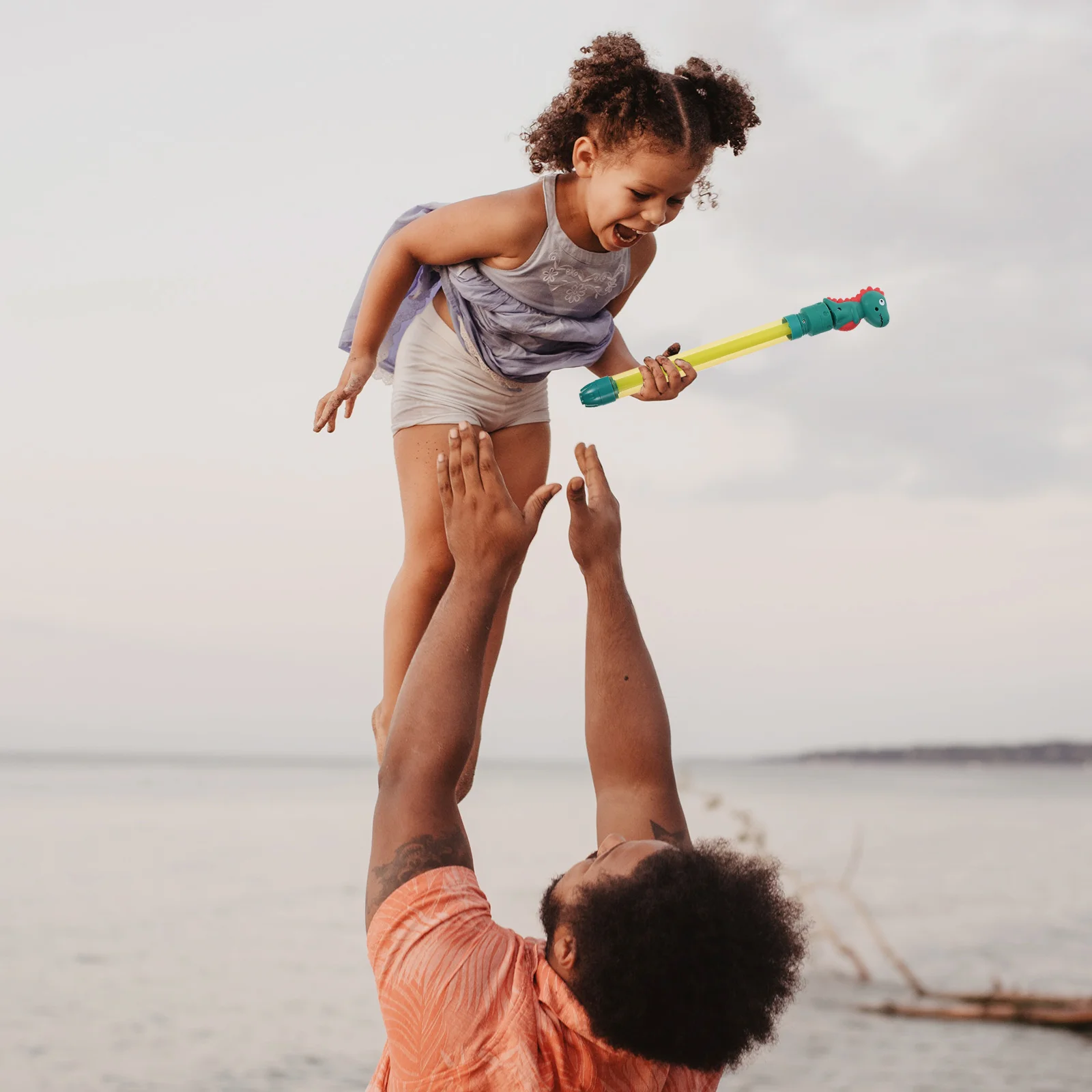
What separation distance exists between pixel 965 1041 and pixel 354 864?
1163 centimetres

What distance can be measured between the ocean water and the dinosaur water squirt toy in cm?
295

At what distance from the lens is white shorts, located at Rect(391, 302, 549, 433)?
8.83ft

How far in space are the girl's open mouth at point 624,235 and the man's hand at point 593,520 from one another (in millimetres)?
411

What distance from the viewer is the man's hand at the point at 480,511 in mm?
2264

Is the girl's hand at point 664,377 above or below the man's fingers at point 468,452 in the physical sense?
above

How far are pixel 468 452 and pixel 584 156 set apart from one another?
665mm

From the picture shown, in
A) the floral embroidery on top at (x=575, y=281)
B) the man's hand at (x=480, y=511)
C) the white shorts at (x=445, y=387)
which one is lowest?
the man's hand at (x=480, y=511)

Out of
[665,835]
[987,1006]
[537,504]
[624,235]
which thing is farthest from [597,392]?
[987,1006]

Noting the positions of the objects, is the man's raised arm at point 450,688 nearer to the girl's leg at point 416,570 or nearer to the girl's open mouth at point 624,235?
the girl's leg at point 416,570

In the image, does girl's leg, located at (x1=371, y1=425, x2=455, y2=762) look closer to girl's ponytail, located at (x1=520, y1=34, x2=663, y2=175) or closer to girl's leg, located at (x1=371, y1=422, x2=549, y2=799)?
girl's leg, located at (x1=371, y1=422, x2=549, y2=799)

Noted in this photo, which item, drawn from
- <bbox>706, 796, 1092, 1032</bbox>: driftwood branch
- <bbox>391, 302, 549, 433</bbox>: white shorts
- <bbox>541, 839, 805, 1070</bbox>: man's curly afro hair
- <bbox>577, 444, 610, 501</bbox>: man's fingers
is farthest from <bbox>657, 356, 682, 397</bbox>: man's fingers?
<bbox>706, 796, 1092, 1032</bbox>: driftwood branch

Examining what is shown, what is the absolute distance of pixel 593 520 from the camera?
2469 mm

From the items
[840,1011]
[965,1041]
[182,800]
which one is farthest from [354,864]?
[182,800]

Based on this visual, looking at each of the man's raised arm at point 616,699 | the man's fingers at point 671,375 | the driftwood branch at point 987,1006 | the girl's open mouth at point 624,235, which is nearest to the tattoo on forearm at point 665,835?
the man's raised arm at point 616,699
